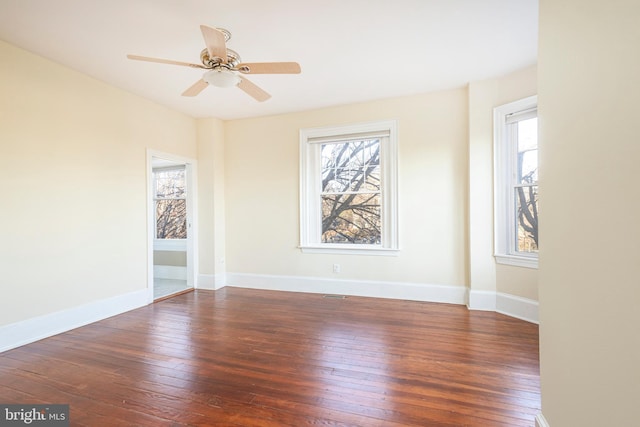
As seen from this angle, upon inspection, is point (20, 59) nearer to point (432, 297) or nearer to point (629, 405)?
point (629, 405)

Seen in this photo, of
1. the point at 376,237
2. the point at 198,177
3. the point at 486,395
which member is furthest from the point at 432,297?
the point at 198,177

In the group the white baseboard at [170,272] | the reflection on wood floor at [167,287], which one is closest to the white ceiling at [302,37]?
the reflection on wood floor at [167,287]

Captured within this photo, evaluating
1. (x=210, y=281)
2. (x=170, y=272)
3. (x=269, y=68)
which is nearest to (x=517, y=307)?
(x=269, y=68)

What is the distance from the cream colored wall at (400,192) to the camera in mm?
3688

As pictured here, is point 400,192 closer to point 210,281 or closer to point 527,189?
point 527,189

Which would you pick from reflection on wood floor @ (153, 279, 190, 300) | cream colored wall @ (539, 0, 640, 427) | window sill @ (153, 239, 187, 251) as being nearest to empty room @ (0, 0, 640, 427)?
cream colored wall @ (539, 0, 640, 427)

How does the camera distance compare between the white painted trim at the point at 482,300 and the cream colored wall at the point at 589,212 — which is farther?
the white painted trim at the point at 482,300

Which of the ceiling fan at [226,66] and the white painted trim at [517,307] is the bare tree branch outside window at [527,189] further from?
the ceiling fan at [226,66]

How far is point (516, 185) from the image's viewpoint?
327cm

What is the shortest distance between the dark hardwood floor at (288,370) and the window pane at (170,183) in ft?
8.76

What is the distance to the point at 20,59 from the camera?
8.58ft

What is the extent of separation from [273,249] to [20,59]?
3.45 metres

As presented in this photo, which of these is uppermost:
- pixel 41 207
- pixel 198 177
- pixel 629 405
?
pixel 198 177

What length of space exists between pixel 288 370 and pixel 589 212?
2.04 meters
